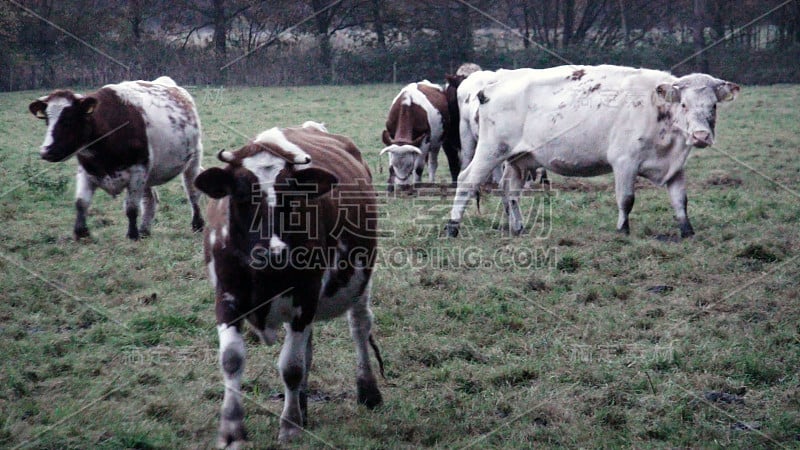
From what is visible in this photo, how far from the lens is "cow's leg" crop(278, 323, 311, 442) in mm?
4254

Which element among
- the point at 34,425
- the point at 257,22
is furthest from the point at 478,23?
the point at 34,425

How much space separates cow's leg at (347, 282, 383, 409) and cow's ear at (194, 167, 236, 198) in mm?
1145

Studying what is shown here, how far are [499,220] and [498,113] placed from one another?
138 cm

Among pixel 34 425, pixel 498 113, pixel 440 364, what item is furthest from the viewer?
pixel 498 113

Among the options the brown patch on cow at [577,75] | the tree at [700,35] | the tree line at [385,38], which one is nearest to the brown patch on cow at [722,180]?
the brown patch on cow at [577,75]

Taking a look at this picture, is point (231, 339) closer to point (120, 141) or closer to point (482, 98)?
point (120, 141)

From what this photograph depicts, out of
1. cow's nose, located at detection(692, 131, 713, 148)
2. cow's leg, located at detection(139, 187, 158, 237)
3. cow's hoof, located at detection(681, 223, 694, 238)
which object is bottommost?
cow's hoof, located at detection(681, 223, 694, 238)

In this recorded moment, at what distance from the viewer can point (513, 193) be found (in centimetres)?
976

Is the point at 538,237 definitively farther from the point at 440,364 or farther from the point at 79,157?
the point at 79,157

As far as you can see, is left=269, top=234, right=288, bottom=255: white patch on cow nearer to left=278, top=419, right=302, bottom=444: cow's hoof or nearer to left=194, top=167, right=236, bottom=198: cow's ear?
left=194, top=167, right=236, bottom=198: cow's ear

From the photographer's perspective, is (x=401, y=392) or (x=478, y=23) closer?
(x=401, y=392)

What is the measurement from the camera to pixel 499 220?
1030 cm

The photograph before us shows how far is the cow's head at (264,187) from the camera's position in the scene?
4078 mm

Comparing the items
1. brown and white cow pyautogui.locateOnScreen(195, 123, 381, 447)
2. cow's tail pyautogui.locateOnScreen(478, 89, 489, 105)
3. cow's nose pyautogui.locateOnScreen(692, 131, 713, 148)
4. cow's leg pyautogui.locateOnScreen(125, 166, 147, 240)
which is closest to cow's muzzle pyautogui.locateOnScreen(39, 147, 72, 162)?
cow's leg pyautogui.locateOnScreen(125, 166, 147, 240)
